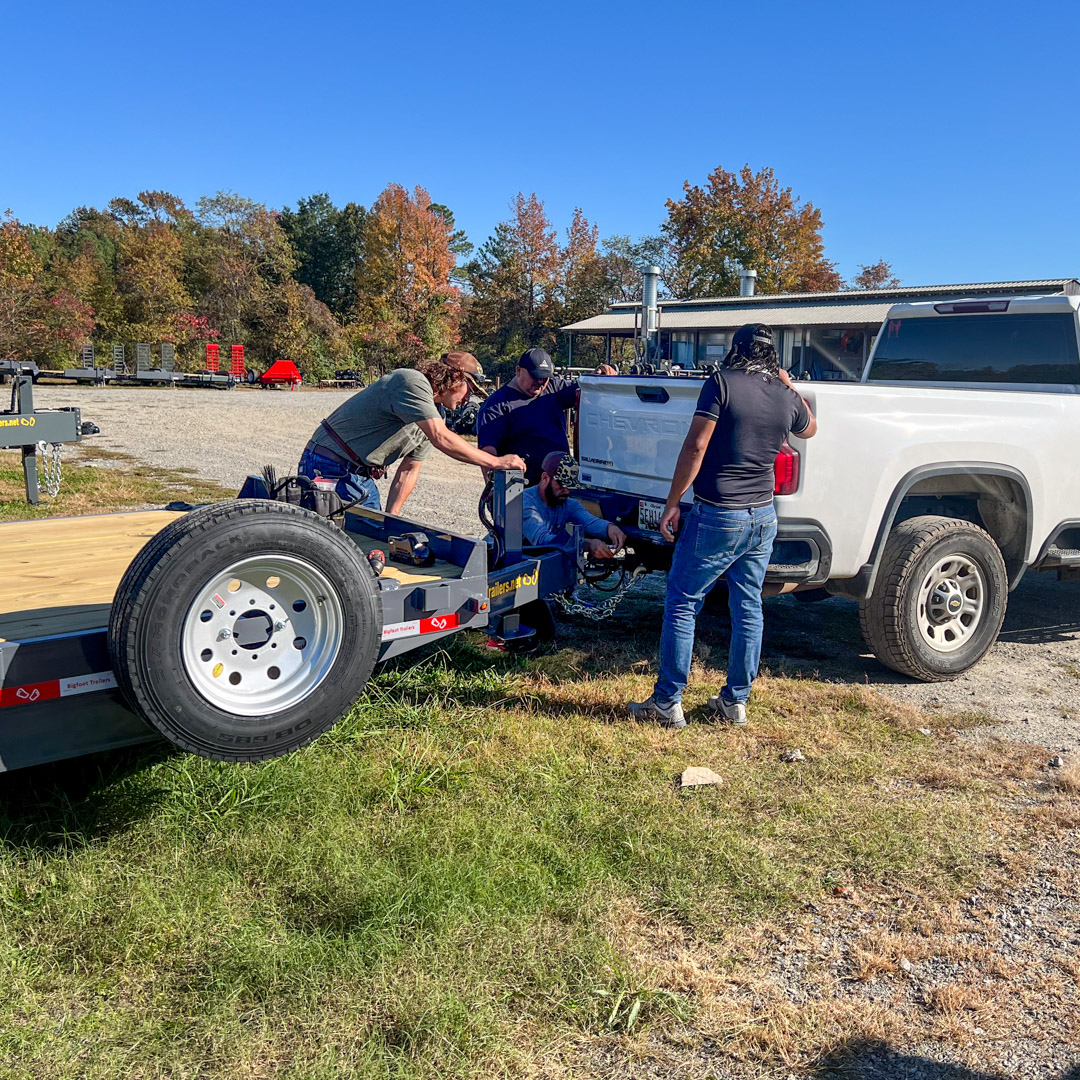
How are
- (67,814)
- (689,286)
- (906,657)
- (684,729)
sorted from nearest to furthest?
(67,814), (684,729), (906,657), (689,286)

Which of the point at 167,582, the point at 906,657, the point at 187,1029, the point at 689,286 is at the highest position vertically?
the point at 689,286

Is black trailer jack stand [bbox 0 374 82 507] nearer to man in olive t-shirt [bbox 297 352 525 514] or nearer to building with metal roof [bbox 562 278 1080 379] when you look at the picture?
man in olive t-shirt [bbox 297 352 525 514]

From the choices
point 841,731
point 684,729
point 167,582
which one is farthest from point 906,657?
point 167,582

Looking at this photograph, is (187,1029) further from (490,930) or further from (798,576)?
(798,576)

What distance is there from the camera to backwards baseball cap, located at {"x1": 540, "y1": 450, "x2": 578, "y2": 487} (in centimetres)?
561

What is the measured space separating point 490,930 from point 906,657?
317 cm

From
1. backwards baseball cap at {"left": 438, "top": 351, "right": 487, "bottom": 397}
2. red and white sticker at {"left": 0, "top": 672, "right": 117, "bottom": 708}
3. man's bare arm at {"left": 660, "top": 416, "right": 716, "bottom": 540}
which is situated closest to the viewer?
red and white sticker at {"left": 0, "top": 672, "right": 117, "bottom": 708}

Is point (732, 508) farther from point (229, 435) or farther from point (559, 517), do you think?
point (229, 435)

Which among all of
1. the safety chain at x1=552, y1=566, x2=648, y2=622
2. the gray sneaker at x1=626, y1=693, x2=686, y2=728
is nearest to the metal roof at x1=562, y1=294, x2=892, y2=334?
the safety chain at x1=552, y1=566, x2=648, y2=622

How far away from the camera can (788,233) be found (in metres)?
41.0

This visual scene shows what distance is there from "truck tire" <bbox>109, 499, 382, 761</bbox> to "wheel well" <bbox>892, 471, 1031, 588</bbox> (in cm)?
328

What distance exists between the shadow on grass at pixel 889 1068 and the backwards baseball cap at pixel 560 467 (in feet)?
11.6

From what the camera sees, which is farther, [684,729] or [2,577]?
[684,729]

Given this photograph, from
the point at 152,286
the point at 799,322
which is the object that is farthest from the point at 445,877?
the point at 152,286
